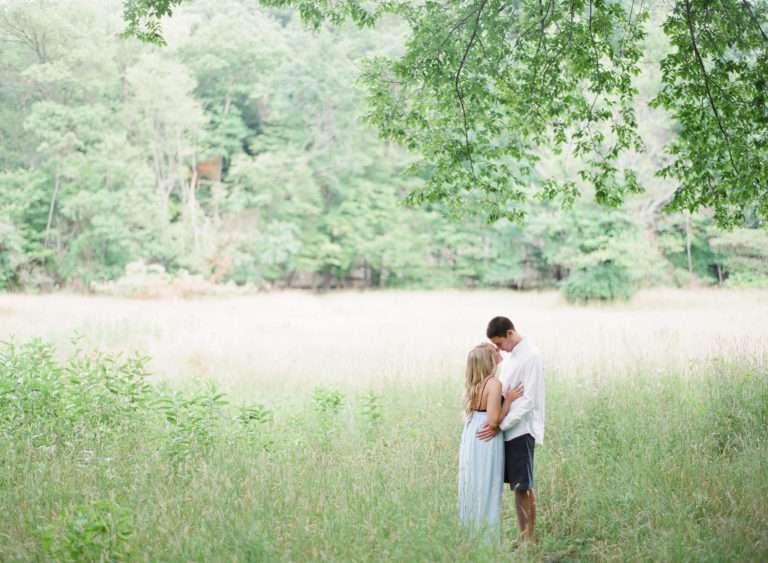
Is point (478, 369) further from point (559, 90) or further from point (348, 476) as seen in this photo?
point (559, 90)

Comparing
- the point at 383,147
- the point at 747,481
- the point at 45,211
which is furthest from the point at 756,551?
the point at 383,147

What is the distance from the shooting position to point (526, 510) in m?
5.16

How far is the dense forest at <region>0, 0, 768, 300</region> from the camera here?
27953mm

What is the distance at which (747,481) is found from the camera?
5.54 metres

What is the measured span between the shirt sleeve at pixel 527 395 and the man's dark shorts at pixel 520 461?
16cm

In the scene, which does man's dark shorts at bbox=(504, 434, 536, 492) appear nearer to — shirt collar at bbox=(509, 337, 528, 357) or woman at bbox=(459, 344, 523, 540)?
woman at bbox=(459, 344, 523, 540)

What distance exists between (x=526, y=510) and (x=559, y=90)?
18.5 feet

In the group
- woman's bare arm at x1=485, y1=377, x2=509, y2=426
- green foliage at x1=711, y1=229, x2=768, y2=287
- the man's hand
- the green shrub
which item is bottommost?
the man's hand

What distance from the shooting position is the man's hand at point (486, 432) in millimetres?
4875

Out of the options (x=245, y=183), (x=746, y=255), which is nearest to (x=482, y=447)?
(x=746, y=255)

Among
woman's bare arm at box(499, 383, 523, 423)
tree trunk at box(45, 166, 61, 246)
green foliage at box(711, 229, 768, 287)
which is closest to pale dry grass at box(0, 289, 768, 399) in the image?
green foliage at box(711, 229, 768, 287)

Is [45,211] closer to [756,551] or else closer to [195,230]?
[195,230]

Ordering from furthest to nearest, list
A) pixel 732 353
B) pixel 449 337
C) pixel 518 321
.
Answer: pixel 518 321 < pixel 449 337 < pixel 732 353

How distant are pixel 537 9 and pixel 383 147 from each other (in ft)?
103
